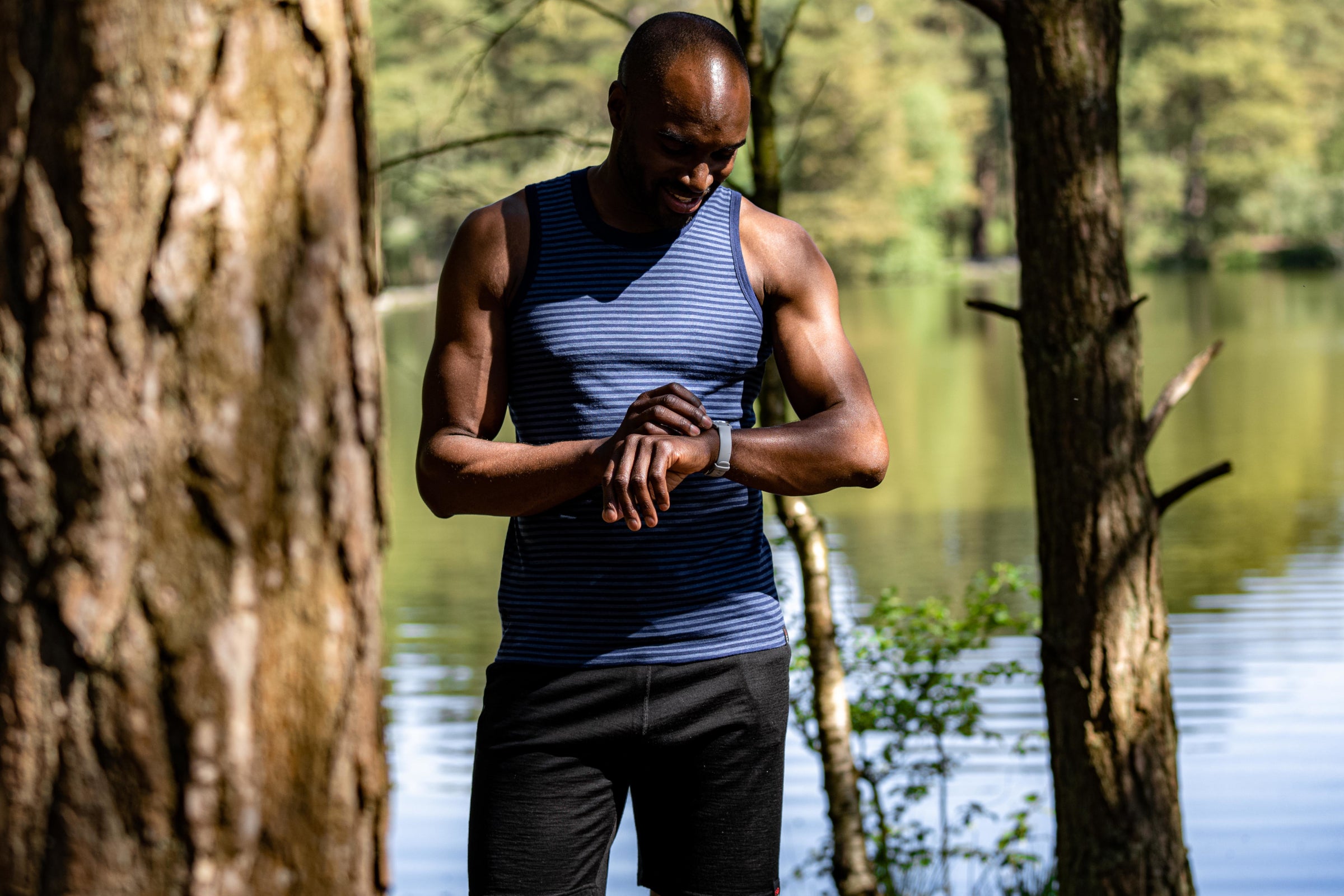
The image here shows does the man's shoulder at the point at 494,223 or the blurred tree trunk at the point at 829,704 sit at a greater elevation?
the man's shoulder at the point at 494,223

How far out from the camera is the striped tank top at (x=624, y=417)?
6.15ft

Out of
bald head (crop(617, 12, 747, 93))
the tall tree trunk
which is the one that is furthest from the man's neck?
the tall tree trunk

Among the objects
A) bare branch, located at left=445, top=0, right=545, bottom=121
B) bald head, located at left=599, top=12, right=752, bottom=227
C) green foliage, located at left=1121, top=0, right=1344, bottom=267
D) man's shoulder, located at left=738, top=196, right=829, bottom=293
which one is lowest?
man's shoulder, located at left=738, top=196, right=829, bottom=293

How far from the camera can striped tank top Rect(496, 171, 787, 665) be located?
1.88m

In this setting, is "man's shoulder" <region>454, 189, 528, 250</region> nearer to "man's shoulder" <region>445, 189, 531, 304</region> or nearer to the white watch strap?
"man's shoulder" <region>445, 189, 531, 304</region>

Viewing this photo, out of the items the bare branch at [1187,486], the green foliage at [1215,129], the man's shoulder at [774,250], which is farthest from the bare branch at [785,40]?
the green foliage at [1215,129]

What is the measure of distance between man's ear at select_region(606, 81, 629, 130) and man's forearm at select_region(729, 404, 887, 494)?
44 centimetres

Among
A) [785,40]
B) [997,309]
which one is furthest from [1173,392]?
[785,40]

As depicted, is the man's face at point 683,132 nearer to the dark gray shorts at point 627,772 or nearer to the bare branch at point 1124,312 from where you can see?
the dark gray shorts at point 627,772

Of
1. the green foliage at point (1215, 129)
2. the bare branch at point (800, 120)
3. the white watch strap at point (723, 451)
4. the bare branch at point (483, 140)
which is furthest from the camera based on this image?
the green foliage at point (1215, 129)

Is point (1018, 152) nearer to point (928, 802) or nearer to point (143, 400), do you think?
point (143, 400)

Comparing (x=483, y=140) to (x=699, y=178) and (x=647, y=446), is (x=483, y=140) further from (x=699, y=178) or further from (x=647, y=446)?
(x=647, y=446)

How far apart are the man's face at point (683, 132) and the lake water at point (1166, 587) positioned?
57.8 inches

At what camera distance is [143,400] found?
110 cm
